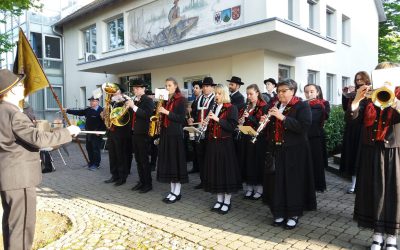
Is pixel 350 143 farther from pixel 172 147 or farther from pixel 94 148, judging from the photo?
pixel 94 148

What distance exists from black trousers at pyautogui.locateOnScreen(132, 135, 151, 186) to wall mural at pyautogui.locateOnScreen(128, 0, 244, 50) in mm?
5976

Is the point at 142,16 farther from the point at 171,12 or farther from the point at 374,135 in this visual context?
the point at 374,135

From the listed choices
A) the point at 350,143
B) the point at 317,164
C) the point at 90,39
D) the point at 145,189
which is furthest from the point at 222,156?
the point at 90,39

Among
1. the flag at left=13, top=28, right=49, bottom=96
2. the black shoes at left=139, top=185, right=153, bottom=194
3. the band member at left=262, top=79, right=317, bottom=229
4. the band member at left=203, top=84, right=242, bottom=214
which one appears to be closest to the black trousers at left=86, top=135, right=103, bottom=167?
the black shoes at left=139, top=185, right=153, bottom=194

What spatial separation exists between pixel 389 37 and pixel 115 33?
19.4 m

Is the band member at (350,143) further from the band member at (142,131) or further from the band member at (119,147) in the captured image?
the band member at (119,147)

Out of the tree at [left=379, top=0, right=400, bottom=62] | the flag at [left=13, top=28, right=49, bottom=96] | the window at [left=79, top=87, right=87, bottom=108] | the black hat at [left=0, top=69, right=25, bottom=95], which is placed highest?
the tree at [left=379, top=0, right=400, bottom=62]

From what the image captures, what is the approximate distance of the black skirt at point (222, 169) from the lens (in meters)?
5.28

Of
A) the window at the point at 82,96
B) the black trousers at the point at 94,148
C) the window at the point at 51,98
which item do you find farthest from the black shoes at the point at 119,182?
the window at the point at 51,98

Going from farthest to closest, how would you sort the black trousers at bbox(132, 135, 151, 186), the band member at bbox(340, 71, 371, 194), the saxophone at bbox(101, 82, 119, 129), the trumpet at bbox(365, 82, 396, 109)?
the saxophone at bbox(101, 82, 119, 129) → the black trousers at bbox(132, 135, 151, 186) → the band member at bbox(340, 71, 371, 194) → the trumpet at bbox(365, 82, 396, 109)

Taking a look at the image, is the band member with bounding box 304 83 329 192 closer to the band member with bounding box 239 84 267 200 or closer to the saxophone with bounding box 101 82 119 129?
the band member with bounding box 239 84 267 200

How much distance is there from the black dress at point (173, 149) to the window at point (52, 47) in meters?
17.3

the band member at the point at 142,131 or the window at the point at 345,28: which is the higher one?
the window at the point at 345,28

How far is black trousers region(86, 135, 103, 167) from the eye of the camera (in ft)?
30.7
